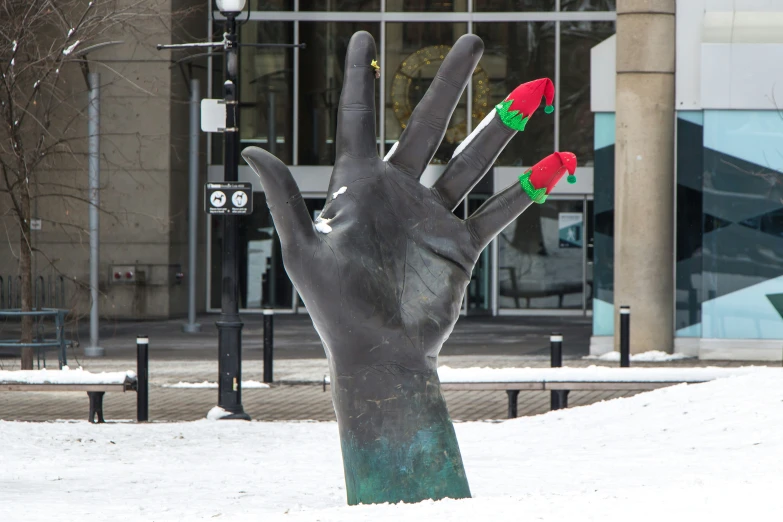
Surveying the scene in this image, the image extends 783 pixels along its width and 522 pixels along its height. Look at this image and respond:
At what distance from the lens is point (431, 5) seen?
1048 inches

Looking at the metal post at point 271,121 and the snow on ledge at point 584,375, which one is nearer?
the snow on ledge at point 584,375

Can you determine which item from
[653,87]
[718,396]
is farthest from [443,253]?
[653,87]

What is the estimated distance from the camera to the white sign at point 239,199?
11711 mm

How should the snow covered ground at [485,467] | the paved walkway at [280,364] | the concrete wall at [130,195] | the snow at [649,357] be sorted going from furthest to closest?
the concrete wall at [130,195]
the snow at [649,357]
the paved walkway at [280,364]
the snow covered ground at [485,467]

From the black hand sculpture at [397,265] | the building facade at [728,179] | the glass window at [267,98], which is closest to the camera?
the black hand sculpture at [397,265]

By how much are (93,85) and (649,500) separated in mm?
13624

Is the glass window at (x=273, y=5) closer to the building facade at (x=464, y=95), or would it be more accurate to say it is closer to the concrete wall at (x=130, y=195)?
the building facade at (x=464, y=95)

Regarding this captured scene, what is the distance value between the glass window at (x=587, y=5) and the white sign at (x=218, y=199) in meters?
16.4

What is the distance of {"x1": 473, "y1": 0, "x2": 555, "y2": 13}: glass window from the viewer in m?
26.5

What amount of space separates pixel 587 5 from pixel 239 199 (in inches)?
648

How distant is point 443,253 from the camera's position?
251 inches

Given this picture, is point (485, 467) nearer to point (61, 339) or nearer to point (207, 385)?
point (207, 385)

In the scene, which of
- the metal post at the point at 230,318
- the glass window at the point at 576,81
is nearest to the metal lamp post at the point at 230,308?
the metal post at the point at 230,318

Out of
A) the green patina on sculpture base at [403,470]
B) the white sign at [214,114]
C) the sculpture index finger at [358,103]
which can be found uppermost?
the white sign at [214,114]
